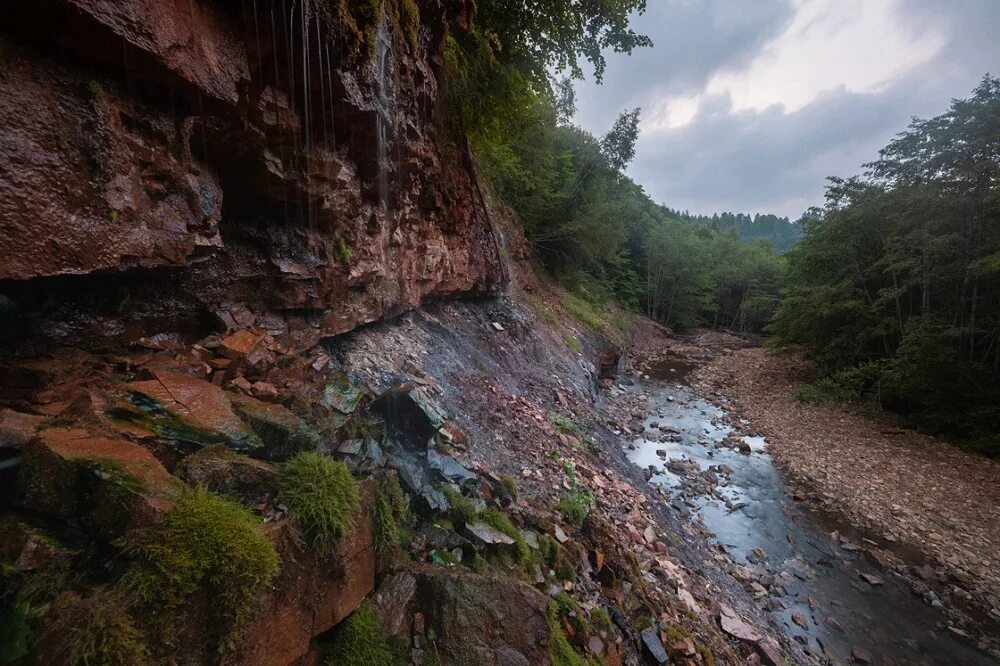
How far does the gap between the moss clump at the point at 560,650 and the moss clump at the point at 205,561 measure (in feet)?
7.56

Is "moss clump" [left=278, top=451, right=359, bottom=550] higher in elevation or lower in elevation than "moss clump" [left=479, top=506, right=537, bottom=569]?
higher

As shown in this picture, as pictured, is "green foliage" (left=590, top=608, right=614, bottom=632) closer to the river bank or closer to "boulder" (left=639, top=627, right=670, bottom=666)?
"boulder" (left=639, top=627, right=670, bottom=666)

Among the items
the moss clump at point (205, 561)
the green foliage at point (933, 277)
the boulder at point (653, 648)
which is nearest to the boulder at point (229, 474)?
the moss clump at point (205, 561)

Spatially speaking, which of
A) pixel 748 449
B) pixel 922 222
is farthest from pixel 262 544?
pixel 922 222

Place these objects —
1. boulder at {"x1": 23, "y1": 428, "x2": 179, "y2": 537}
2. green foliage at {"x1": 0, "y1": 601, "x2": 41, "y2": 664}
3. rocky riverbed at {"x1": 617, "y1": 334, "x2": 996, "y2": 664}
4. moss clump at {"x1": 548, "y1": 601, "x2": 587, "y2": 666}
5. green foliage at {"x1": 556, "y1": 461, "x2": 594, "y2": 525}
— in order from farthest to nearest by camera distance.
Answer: rocky riverbed at {"x1": 617, "y1": 334, "x2": 996, "y2": 664}, green foliage at {"x1": 556, "y1": 461, "x2": 594, "y2": 525}, moss clump at {"x1": 548, "y1": 601, "x2": 587, "y2": 666}, boulder at {"x1": 23, "y1": 428, "x2": 179, "y2": 537}, green foliage at {"x1": 0, "y1": 601, "x2": 41, "y2": 664}

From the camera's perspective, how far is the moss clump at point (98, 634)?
1729 millimetres

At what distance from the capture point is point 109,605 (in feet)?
6.02

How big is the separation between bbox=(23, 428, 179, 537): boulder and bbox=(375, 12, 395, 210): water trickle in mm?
4813

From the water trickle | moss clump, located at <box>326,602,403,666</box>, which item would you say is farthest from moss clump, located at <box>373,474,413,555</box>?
the water trickle

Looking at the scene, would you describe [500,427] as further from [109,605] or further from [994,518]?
[994,518]

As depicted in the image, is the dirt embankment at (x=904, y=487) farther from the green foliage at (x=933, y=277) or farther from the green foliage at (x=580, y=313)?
the green foliage at (x=580, y=313)

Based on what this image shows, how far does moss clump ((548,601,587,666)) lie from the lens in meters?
3.25

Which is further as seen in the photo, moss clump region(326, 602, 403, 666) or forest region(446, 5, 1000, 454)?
forest region(446, 5, 1000, 454)

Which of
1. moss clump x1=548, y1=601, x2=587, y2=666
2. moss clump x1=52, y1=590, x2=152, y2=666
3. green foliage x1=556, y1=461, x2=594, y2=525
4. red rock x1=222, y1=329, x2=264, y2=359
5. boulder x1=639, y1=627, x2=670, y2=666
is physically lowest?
boulder x1=639, y1=627, x2=670, y2=666
